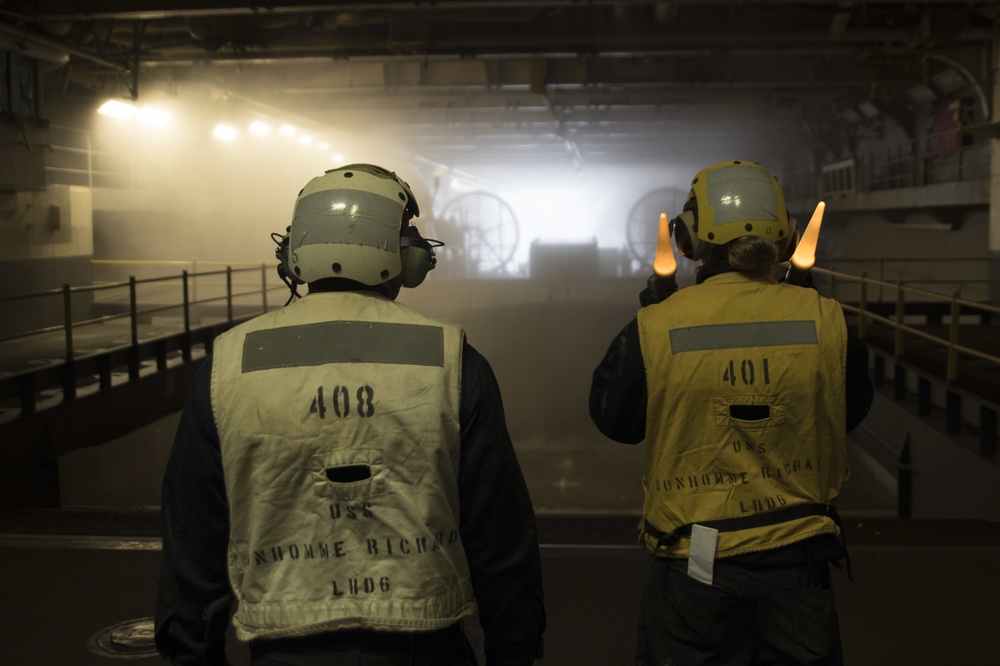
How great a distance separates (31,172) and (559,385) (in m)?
9.13

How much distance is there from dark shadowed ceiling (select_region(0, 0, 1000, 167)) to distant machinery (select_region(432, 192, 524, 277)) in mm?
8946

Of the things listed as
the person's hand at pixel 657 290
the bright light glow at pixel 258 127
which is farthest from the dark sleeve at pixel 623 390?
the bright light glow at pixel 258 127

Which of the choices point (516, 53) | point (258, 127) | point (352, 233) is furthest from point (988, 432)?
point (258, 127)

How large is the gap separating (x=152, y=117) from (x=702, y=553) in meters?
18.3

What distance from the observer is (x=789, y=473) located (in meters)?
2.27

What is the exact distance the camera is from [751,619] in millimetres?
2221

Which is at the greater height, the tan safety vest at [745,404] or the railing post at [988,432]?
the tan safety vest at [745,404]

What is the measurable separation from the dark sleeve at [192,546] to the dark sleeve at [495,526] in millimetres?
510

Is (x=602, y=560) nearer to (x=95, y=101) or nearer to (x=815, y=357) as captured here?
(x=815, y=357)

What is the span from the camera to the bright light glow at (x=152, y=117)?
701 inches

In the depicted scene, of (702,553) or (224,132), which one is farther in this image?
(224,132)

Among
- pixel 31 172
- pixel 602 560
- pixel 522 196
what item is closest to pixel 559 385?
pixel 31 172

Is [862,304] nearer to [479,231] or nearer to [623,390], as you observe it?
[623,390]

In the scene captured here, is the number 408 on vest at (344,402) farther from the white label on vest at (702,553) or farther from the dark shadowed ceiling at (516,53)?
the dark shadowed ceiling at (516,53)
